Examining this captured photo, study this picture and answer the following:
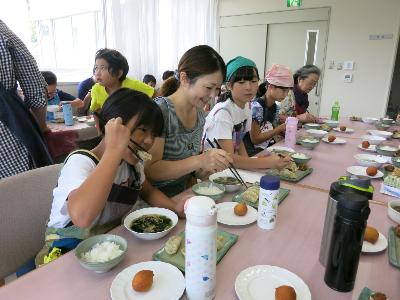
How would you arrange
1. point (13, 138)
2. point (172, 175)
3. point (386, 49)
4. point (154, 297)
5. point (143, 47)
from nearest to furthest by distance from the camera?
point (154, 297), point (172, 175), point (13, 138), point (386, 49), point (143, 47)

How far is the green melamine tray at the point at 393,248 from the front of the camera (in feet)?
2.69

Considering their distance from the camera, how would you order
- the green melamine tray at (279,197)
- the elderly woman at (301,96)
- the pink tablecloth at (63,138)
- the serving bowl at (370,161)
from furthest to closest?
1. the elderly woman at (301,96)
2. the pink tablecloth at (63,138)
3. the serving bowl at (370,161)
4. the green melamine tray at (279,197)

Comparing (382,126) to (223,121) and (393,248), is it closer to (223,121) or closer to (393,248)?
(223,121)

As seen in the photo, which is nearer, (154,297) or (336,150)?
(154,297)

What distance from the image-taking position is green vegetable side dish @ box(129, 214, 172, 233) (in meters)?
0.93

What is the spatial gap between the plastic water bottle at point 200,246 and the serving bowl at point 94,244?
218 millimetres

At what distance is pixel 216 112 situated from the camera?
1760 mm

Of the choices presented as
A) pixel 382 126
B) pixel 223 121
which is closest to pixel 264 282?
pixel 223 121

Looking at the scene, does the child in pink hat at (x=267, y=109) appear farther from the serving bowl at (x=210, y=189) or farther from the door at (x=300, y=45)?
the door at (x=300, y=45)

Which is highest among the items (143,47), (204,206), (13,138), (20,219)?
(143,47)

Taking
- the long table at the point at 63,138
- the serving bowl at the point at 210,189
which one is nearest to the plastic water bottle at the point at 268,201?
the serving bowl at the point at 210,189

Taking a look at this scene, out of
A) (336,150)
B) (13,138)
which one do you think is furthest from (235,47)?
(13,138)

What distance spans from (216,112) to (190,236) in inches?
48.8

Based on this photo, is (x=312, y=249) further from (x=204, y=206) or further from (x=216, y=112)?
(x=216, y=112)
